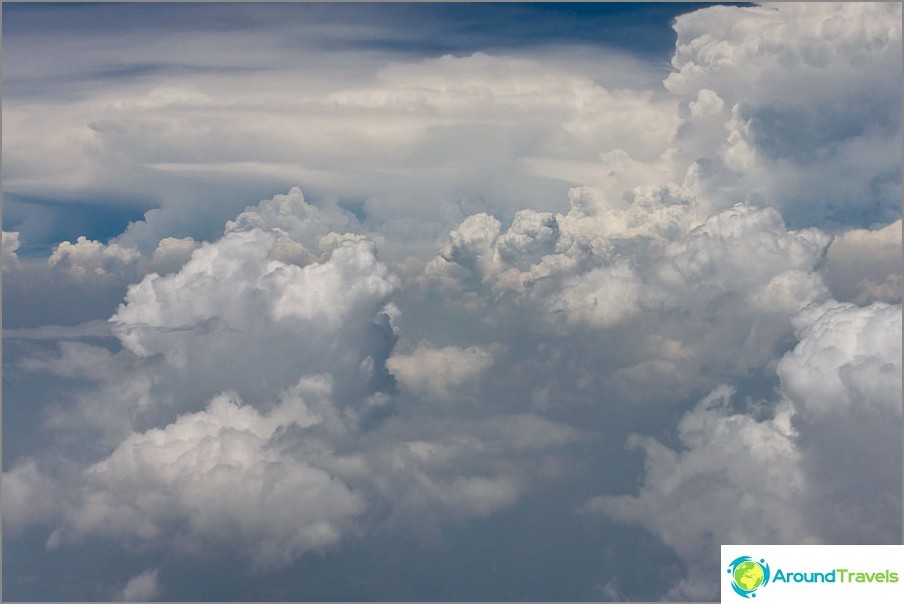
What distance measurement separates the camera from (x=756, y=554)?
5768 inches

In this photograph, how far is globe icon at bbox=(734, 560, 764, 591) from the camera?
14625 cm

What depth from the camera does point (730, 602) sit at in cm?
14612

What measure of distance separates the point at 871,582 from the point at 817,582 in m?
4.97

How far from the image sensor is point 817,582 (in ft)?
482

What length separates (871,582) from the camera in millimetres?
147375

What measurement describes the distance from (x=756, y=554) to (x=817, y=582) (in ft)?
20.0

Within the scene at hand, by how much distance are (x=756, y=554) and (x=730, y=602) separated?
4840 mm

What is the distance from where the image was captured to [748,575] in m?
146

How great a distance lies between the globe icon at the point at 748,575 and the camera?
5758 inches

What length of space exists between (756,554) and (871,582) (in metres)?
10.8
